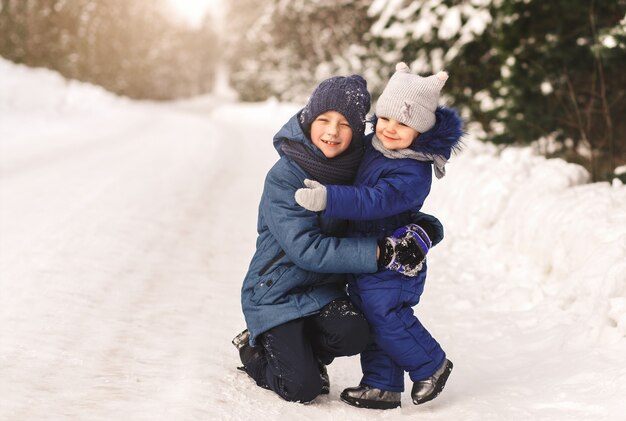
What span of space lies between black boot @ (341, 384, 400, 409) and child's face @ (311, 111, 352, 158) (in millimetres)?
1127

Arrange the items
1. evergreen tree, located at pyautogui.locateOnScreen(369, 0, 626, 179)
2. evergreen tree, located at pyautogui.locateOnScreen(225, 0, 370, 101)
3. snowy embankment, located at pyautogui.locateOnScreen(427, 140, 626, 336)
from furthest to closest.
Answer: evergreen tree, located at pyautogui.locateOnScreen(225, 0, 370, 101) < evergreen tree, located at pyautogui.locateOnScreen(369, 0, 626, 179) < snowy embankment, located at pyautogui.locateOnScreen(427, 140, 626, 336)

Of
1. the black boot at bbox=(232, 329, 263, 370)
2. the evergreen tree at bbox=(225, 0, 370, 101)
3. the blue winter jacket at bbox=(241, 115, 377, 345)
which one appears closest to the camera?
the blue winter jacket at bbox=(241, 115, 377, 345)

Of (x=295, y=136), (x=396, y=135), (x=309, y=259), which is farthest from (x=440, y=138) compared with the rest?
(x=309, y=259)

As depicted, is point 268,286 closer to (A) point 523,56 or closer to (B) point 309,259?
(B) point 309,259

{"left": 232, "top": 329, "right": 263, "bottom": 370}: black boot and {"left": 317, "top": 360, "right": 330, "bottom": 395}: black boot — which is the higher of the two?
Result: {"left": 232, "top": 329, "right": 263, "bottom": 370}: black boot

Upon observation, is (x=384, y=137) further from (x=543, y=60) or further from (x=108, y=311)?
(x=543, y=60)

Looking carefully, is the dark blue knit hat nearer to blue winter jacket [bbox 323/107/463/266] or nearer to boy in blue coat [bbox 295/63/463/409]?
boy in blue coat [bbox 295/63/463/409]

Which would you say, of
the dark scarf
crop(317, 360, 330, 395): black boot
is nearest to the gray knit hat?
the dark scarf

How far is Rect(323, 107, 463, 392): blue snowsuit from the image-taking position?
120 inches

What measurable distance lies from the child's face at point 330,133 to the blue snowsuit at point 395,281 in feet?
0.57

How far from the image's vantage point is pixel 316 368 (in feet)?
10.2

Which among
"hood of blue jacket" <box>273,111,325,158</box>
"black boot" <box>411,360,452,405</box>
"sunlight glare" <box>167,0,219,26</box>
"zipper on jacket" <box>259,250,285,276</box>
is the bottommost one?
"black boot" <box>411,360,452,405</box>

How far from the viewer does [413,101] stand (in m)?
3.06

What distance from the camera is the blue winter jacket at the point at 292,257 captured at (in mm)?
2955
